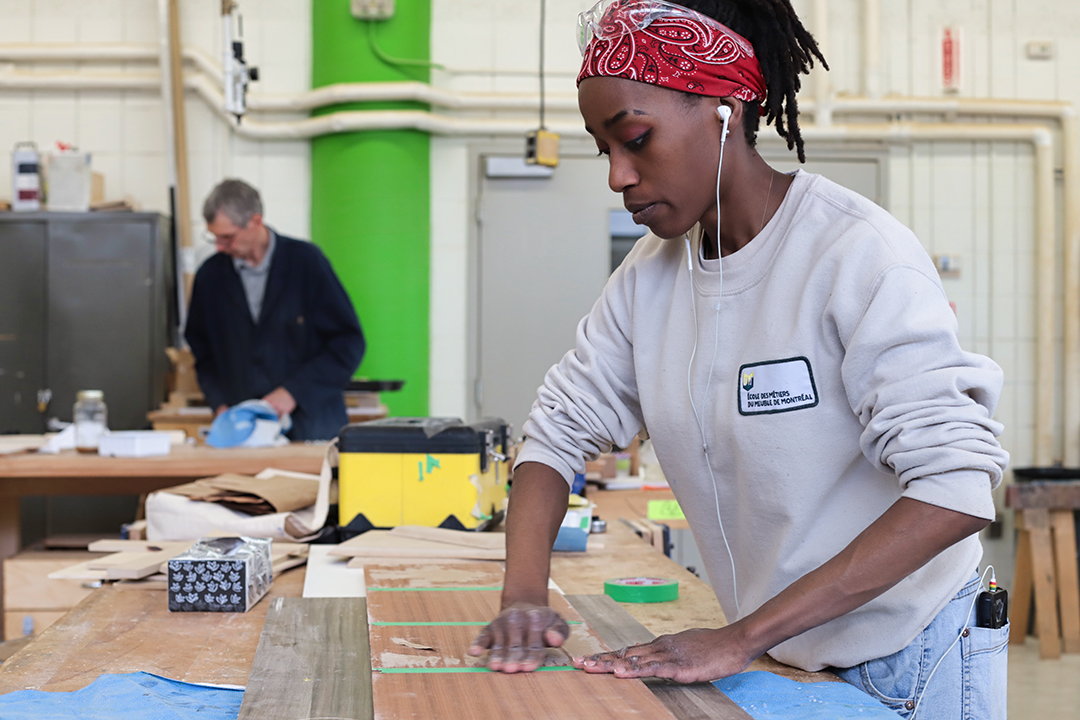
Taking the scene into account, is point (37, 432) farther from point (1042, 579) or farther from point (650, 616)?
point (1042, 579)

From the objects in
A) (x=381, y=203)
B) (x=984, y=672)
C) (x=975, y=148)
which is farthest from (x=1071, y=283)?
(x=984, y=672)

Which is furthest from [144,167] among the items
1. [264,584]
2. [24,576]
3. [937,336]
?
[937,336]

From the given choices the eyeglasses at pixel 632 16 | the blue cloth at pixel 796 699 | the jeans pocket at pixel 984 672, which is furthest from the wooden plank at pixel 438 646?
the eyeglasses at pixel 632 16

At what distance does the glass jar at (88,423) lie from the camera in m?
3.04

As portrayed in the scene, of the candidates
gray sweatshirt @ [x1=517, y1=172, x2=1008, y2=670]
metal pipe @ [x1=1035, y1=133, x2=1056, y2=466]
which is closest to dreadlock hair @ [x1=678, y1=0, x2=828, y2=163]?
gray sweatshirt @ [x1=517, y1=172, x2=1008, y2=670]

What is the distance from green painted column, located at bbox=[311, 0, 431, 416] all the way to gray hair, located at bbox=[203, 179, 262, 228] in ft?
4.01

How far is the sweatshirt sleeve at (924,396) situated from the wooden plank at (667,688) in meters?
0.26

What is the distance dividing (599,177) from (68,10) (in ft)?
9.56

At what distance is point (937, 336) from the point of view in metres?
0.90

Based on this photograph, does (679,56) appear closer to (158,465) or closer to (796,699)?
(796,699)

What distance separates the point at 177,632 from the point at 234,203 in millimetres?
2575

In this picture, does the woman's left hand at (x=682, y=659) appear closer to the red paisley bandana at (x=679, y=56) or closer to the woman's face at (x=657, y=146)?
the woman's face at (x=657, y=146)

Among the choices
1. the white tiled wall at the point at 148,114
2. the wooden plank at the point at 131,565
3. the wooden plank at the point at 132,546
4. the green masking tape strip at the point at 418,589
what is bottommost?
the wooden plank at the point at 132,546

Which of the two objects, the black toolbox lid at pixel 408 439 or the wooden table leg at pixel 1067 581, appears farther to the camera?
the wooden table leg at pixel 1067 581
